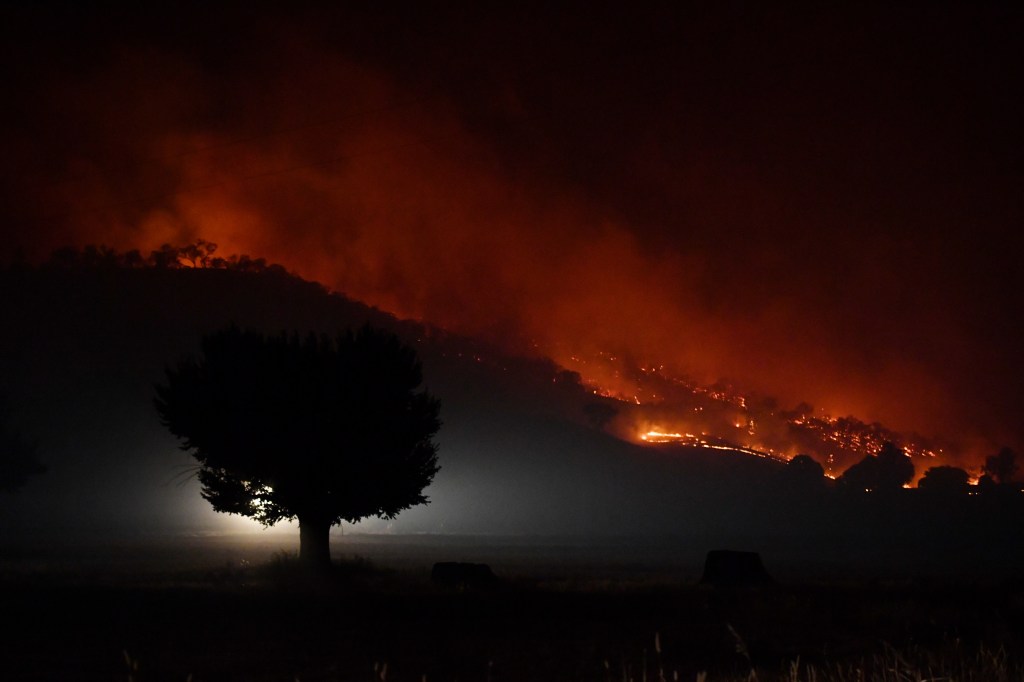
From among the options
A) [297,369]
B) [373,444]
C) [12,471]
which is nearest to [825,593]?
[373,444]

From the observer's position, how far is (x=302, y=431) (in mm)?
48375

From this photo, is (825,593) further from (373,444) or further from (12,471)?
(12,471)

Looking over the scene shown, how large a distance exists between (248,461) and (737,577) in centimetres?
2208

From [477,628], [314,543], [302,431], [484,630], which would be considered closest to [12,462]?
[314,543]

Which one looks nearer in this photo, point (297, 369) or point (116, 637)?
point (116, 637)

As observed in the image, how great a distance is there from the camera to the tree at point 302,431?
48.2m

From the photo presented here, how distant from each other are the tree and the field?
323cm

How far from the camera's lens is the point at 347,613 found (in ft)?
112

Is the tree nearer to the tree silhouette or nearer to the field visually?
the field

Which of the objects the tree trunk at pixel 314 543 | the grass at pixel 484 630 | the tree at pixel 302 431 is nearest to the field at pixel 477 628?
the grass at pixel 484 630

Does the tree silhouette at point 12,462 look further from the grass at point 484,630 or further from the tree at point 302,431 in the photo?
the grass at point 484,630

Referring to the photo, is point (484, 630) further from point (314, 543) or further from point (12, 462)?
point (12, 462)

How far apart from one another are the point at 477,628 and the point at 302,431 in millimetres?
19688

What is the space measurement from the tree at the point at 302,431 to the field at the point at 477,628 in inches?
127
